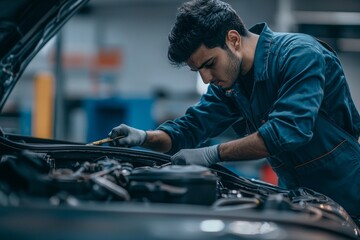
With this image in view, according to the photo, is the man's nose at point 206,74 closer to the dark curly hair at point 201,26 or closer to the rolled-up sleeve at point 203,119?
the dark curly hair at point 201,26

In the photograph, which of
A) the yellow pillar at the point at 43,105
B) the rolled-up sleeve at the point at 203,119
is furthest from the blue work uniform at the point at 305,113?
the yellow pillar at the point at 43,105

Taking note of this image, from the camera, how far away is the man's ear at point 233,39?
243 centimetres

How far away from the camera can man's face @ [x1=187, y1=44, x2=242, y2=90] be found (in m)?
2.42

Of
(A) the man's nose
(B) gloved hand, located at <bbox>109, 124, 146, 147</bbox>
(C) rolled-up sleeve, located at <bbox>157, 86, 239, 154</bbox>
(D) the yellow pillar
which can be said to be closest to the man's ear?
(A) the man's nose

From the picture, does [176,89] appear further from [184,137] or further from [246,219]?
[246,219]

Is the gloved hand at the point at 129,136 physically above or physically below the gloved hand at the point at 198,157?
above

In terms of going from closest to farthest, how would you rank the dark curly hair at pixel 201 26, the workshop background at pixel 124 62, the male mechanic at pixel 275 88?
the male mechanic at pixel 275 88 < the dark curly hair at pixel 201 26 < the workshop background at pixel 124 62

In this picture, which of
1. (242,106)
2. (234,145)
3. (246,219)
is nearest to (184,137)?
(242,106)

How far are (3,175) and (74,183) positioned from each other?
206mm

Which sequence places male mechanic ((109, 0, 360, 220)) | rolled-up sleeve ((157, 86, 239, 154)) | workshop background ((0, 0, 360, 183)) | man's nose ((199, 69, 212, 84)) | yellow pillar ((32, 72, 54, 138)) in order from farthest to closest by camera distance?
workshop background ((0, 0, 360, 183))
yellow pillar ((32, 72, 54, 138))
rolled-up sleeve ((157, 86, 239, 154))
man's nose ((199, 69, 212, 84))
male mechanic ((109, 0, 360, 220))

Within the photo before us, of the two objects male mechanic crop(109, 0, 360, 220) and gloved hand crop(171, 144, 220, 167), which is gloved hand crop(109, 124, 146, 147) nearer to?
male mechanic crop(109, 0, 360, 220)

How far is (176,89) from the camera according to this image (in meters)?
13.8

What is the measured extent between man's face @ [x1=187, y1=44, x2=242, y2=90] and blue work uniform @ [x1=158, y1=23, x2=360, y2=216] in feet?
0.29

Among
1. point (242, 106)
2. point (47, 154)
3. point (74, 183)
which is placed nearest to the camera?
point (74, 183)
